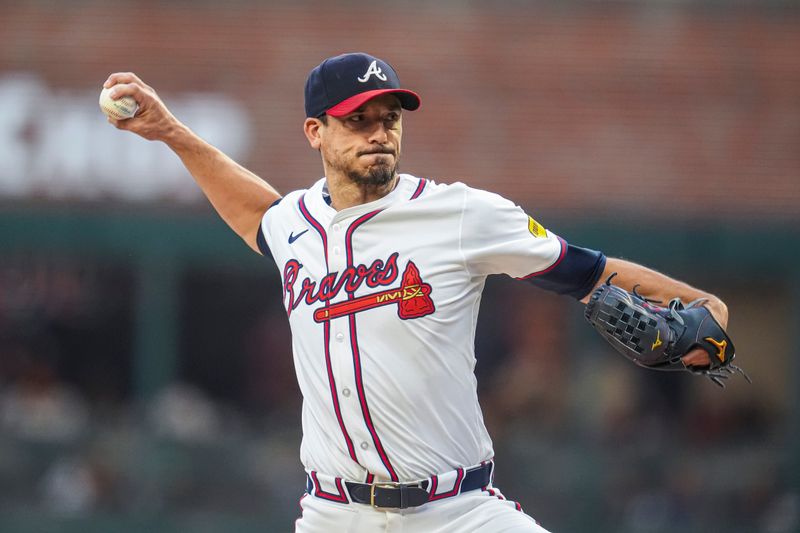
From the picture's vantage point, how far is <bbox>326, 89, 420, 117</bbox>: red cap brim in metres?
3.49

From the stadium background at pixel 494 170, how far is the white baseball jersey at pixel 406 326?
6.05 meters

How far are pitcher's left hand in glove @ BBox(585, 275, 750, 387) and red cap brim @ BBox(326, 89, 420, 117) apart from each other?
792mm

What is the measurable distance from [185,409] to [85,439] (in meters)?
0.87

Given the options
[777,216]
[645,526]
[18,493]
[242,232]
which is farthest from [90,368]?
[242,232]

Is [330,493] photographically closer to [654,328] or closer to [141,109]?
[654,328]

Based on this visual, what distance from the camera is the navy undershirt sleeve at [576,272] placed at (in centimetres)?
349

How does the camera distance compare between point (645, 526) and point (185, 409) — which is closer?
point (645, 526)

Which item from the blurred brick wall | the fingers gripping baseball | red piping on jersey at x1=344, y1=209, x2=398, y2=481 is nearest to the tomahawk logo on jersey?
red piping on jersey at x1=344, y1=209, x2=398, y2=481

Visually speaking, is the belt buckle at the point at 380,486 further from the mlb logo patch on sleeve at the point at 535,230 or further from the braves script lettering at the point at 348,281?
the mlb logo patch on sleeve at the point at 535,230

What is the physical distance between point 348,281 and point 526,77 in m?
6.81

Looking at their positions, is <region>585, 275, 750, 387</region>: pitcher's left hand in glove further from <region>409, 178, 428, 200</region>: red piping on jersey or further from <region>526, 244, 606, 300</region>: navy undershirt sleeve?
<region>409, 178, 428, 200</region>: red piping on jersey

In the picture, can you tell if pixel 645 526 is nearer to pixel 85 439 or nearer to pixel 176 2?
pixel 85 439

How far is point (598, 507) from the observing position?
→ 9438 millimetres

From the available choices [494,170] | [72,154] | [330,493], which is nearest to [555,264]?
[330,493]
